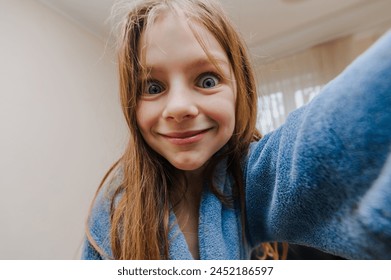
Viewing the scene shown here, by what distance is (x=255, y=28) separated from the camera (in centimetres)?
115

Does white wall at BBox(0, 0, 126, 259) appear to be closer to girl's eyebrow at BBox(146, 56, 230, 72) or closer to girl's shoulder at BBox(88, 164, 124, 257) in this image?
girl's shoulder at BBox(88, 164, 124, 257)

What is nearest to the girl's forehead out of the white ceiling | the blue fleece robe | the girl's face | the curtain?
the girl's face

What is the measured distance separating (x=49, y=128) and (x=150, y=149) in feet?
2.05

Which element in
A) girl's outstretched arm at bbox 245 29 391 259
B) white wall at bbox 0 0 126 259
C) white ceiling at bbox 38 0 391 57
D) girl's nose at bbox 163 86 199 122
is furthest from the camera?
white ceiling at bbox 38 0 391 57

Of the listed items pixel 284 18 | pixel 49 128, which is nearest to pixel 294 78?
pixel 284 18

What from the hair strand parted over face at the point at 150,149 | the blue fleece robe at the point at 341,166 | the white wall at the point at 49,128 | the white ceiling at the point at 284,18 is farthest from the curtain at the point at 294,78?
the blue fleece robe at the point at 341,166

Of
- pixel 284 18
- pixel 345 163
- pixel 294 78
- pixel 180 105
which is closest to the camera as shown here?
pixel 345 163

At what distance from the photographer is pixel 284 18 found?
1.12 metres

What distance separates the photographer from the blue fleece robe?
17 centimetres

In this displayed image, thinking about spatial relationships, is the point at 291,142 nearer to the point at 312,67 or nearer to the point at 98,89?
the point at 98,89

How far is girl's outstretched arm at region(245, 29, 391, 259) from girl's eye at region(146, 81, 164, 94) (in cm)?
15

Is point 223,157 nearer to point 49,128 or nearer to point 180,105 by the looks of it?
point 180,105

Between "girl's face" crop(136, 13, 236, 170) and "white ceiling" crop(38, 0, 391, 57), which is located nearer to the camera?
"girl's face" crop(136, 13, 236, 170)

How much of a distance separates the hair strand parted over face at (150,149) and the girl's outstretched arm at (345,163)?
0.44 feet
